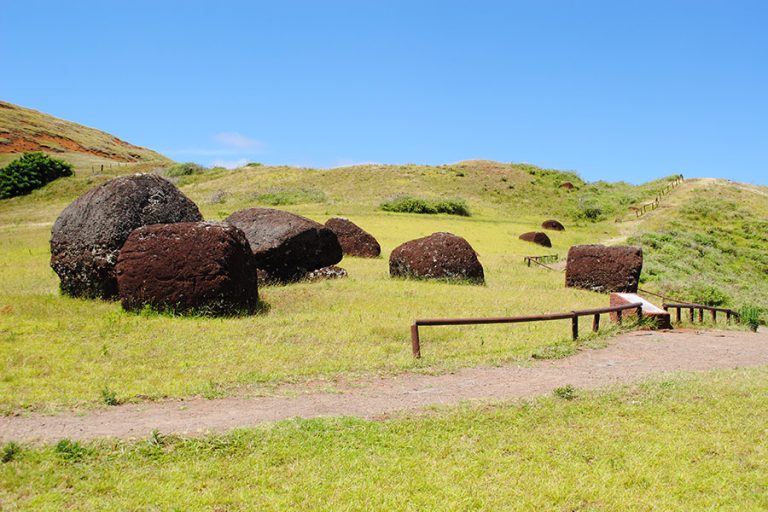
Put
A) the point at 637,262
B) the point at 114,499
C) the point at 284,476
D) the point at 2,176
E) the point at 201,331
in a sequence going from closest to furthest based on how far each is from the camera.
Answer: the point at 114,499 < the point at 284,476 < the point at 201,331 < the point at 637,262 < the point at 2,176

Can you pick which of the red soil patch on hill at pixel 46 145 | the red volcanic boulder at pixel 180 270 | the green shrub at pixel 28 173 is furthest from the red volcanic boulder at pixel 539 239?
the red soil patch on hill at pixel 46 145

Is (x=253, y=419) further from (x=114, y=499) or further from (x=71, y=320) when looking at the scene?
(x=71, y=320)

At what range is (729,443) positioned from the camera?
805cm

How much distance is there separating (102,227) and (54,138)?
100 m

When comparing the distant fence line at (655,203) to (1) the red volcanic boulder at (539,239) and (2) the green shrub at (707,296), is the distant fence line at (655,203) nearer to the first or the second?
(1) the red volcanic boulder at (539,239)

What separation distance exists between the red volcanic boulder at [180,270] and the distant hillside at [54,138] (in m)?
87.7

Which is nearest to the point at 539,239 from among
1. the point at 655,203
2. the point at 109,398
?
the point at 655,203

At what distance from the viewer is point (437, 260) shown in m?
23.4

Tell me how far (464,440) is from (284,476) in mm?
2357

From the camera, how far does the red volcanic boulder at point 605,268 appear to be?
24953mm

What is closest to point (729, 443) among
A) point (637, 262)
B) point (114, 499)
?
point (114, 499)

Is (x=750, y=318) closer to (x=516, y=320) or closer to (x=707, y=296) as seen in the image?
(x=707, y=296)

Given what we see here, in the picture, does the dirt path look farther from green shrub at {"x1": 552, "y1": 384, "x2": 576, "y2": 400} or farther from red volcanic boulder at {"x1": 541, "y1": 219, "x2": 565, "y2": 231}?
red volcanic boulder at {"x1": 541, "y1": 219, "x2": 565, "y2": 231}

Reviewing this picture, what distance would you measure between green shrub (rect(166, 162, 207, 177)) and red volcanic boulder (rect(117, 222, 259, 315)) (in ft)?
230
